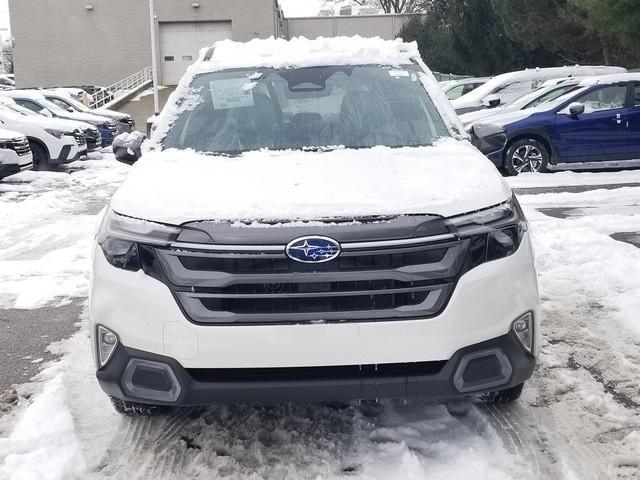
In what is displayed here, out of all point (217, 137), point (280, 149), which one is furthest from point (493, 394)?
point (217, 137)

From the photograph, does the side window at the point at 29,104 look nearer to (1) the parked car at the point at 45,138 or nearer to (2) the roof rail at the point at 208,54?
(1) the parked car at the point at 45,138

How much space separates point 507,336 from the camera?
3.09m

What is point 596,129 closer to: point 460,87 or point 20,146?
point 460,87

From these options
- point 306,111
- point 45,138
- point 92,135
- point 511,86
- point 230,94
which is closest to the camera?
point 306,111

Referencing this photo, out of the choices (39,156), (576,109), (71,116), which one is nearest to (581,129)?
(576,109)

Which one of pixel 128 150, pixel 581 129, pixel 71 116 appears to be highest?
pixel 128 150

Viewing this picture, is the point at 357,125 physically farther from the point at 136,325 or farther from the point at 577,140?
the point at 577,140

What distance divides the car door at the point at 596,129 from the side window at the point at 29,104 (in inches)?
545

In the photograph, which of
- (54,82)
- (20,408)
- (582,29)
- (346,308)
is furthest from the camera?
(54,82)

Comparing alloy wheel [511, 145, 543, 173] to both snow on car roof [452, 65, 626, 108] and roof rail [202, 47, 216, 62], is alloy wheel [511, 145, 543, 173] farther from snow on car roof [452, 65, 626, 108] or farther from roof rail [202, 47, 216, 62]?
roof rail [202, 47, 216, 62]

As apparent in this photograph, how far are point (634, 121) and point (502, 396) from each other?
972cm

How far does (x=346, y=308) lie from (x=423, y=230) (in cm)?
45

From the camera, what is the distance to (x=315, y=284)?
294cm

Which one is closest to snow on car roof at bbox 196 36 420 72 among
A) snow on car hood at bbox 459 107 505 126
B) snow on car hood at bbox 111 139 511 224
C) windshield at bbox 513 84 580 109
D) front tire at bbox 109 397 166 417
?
snow on car hood at bbox 111 139 511 224
